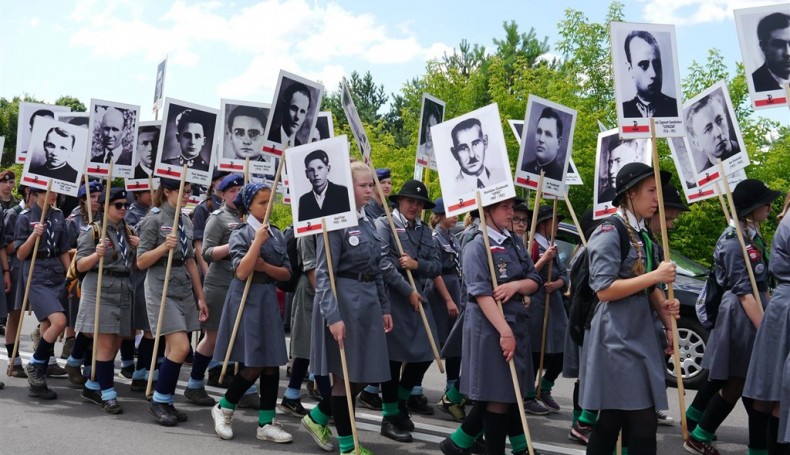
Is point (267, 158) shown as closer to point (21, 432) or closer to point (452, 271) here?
point (452, 271)

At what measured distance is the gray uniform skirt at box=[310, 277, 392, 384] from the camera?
559 centimetres

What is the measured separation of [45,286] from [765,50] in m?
6.30

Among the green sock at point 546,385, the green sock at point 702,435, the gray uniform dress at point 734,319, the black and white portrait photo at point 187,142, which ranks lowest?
the green sock at point 702,435

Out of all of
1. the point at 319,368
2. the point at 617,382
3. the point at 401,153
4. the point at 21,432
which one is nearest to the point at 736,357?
the point at 617,382

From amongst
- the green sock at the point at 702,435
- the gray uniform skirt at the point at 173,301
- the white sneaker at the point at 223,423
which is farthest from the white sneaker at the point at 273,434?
the green sock at the point at 702,435

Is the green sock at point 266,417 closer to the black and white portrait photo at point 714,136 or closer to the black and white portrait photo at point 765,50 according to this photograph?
the black and white portrait photo at point 714,136

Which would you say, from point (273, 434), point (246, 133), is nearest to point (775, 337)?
Answer: point (273, 434)

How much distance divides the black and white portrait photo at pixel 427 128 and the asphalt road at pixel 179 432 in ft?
8.31

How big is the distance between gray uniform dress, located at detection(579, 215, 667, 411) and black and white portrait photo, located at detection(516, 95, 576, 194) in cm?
210

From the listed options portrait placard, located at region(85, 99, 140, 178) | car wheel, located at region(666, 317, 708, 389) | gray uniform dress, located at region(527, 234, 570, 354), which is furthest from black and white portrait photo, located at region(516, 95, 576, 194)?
portrait placard, located at region(85, 99, 140, 178)

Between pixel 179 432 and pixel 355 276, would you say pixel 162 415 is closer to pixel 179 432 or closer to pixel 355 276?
pixel 179 432

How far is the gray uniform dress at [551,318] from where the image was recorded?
7176 millimetres

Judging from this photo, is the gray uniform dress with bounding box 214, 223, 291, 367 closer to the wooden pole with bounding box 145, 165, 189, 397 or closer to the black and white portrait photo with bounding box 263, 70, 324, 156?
the wooden pole with bounding box 145, 165, 189, 397

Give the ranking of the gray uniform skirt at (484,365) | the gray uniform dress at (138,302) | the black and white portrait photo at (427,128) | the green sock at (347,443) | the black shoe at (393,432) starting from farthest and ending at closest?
the black and white portrait photo at (427,128) < the gray uniform dress at (138,302) < the black shoe at (393,432) < the green sock at (347,443) < the gray uniform skirt at (484,365)
